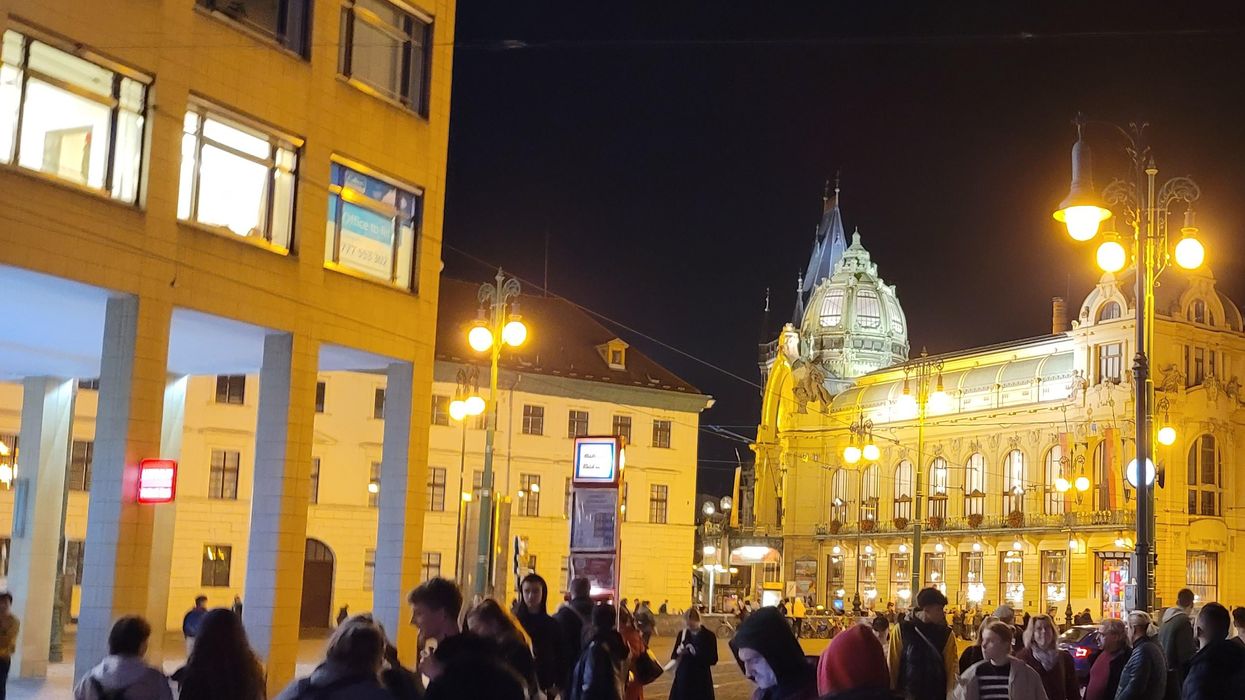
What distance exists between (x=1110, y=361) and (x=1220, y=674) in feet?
219

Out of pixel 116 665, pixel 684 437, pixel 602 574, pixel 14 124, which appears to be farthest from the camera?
pixel 684 437

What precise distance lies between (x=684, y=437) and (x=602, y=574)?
142 feet

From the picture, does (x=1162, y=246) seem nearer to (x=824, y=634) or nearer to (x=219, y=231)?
(x=219, y=231)

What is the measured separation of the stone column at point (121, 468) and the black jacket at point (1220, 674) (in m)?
13.2

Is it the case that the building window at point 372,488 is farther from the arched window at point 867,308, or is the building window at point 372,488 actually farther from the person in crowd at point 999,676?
the arched window at point 867,308

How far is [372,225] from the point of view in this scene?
24.0 metres

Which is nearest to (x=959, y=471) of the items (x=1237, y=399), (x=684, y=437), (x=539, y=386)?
(x=1237, y=399)

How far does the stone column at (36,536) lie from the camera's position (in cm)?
2472

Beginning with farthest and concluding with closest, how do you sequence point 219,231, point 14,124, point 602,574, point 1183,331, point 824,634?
point 1183,331 < point 824,634 < point 219,231 < point 602,574 < point 14,124

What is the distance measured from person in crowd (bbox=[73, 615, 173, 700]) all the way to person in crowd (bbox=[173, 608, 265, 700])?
81cm

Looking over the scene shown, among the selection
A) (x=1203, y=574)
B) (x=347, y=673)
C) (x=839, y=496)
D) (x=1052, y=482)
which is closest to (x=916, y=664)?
(x=347, y=673)

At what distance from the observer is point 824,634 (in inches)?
2240

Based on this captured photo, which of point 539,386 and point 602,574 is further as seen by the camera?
point 539,386

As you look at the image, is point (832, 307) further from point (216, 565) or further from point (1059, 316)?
point (216, 565)
